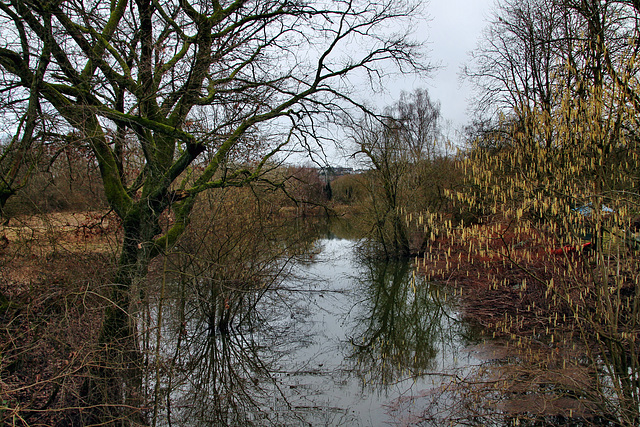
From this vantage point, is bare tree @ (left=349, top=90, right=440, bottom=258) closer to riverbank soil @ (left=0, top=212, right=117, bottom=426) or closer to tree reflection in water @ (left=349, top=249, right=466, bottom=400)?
tree reflection in water @ (left=349, top=249, right=466, bottom=400)

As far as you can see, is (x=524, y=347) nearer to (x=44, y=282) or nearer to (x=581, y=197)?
(x=581, y=197)

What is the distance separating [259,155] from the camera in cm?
776

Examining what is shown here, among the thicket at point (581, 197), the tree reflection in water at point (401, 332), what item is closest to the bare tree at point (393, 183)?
the tree reflection in water at point (401, 332)

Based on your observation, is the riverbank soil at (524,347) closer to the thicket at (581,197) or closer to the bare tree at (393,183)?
the thicket at (581,197)

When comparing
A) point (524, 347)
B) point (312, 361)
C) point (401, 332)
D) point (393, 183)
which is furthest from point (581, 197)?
point (393, 183)

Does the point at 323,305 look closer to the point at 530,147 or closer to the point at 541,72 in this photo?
the point at 530,147

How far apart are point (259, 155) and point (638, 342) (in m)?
6.81

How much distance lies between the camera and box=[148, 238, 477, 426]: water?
6.20 m

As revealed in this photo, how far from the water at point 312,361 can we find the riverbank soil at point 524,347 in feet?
1.83

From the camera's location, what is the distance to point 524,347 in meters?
8.20

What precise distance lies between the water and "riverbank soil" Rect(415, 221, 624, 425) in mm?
557

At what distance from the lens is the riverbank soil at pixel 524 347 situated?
5.21 metres

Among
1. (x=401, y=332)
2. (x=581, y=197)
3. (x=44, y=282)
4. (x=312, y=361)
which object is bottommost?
(x=401, y=332)

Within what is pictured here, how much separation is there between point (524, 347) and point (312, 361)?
3910mm
